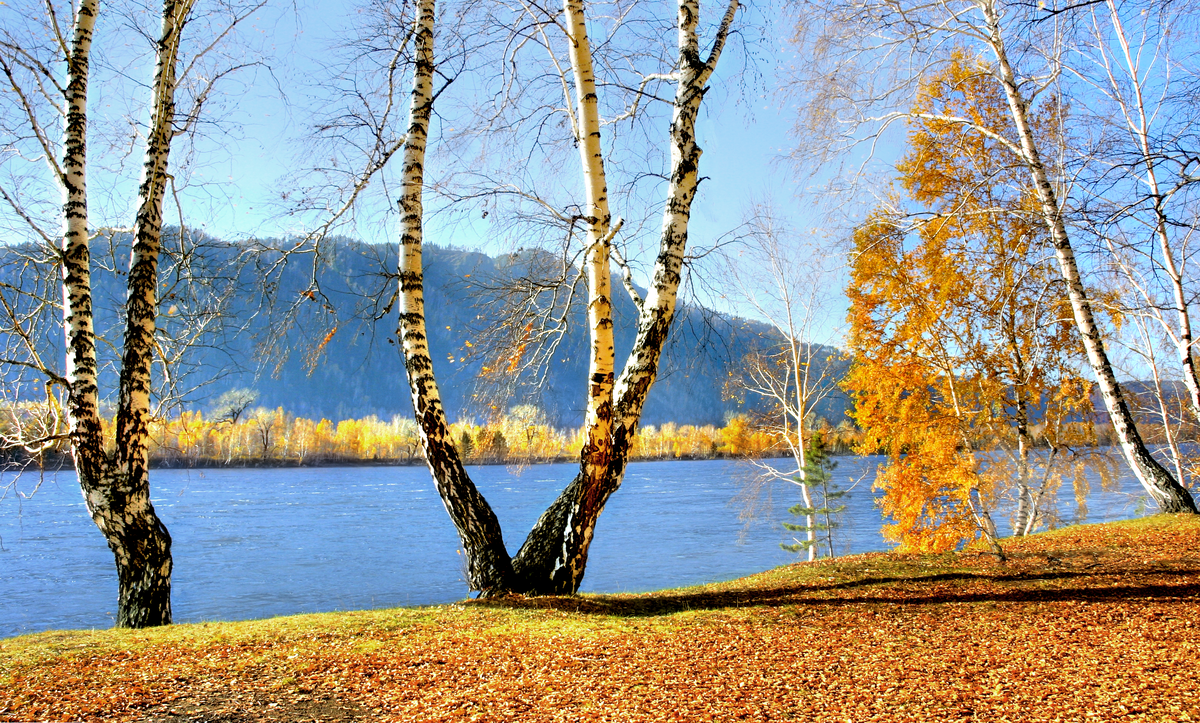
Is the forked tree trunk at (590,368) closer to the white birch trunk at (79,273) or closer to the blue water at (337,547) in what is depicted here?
the blue water at (337,547)

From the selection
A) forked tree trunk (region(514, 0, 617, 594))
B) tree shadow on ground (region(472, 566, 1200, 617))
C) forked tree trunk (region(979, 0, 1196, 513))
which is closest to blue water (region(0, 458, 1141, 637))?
forked tree trunk (region(514, 0, 617, 594))

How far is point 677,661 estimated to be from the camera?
382 centimetres

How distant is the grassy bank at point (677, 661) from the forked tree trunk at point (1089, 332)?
4056 mm

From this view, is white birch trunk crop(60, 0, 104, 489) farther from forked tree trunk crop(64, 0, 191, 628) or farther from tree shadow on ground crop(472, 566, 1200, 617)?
tree shadow on ground crop(472, 566, 1200, 617)

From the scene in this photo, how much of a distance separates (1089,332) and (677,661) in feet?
26.4

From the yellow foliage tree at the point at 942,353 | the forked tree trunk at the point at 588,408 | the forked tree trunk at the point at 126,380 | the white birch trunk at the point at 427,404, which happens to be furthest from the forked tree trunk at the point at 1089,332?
the forked tree trunk at the point at 126,380

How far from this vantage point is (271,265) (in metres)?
6.66

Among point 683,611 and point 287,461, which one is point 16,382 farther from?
point 287,461

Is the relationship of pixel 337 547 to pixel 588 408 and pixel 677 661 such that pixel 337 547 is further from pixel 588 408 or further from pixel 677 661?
pixel 677 661

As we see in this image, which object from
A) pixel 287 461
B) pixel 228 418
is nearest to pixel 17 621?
pixel 228 418

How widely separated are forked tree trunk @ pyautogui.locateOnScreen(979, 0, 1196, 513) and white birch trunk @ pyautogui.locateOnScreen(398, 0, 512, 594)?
646 cm

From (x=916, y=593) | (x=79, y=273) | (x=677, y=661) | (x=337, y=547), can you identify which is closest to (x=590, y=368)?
(x=677, y=661)

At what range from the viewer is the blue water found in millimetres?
17875

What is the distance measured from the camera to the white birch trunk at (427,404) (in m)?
5.93
